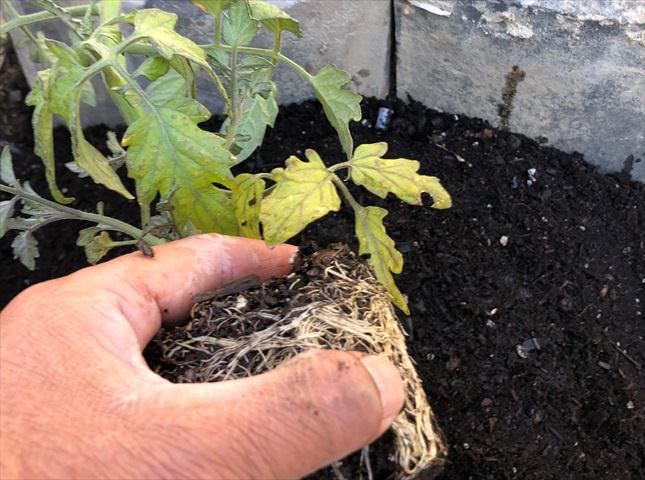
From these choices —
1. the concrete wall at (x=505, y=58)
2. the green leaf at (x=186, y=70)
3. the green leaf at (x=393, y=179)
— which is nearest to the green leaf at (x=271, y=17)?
the green leaf at (x=186, y=70)

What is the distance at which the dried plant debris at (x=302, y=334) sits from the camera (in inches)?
39.9

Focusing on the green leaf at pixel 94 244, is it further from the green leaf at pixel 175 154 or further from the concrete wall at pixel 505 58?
the concrete wall at pixel 505 58

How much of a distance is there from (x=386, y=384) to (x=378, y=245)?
0.34 m

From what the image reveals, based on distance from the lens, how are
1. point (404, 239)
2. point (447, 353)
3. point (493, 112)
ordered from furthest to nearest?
point (493, 112) → point (404, 239) → point (447, 353)

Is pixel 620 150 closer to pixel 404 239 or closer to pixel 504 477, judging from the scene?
pixel 404 239

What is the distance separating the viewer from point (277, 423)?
2.74ft

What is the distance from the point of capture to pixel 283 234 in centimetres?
103

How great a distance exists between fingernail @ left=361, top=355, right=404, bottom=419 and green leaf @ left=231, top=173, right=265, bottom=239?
34 centimetres

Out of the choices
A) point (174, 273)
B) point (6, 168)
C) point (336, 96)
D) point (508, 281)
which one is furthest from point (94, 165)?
point (508, 281)

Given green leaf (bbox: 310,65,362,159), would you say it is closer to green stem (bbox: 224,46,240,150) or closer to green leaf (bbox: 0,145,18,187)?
green stem (bbox: 224,46,240,150)

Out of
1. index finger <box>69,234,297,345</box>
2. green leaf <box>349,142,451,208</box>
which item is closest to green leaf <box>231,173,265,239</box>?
index finger <box>69,234,297,345</box>

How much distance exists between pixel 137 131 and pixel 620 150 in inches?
53.5

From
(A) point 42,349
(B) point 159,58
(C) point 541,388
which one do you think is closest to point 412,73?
(C) point 541,388

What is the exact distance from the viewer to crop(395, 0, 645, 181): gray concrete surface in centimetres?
165
